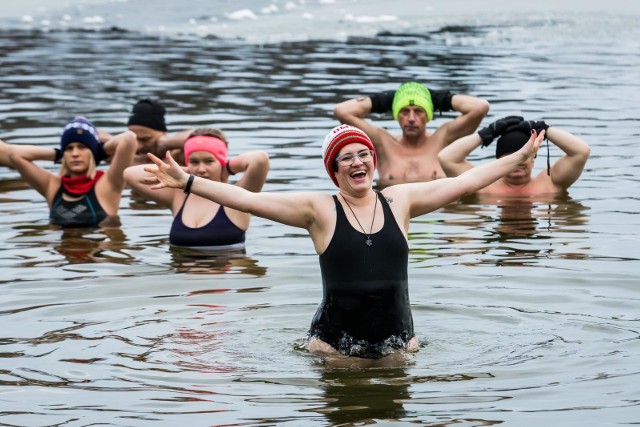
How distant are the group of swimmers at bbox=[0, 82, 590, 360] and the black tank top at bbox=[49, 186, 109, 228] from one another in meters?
0.01

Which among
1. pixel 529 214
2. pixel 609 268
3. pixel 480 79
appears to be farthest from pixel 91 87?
pixel 609 268

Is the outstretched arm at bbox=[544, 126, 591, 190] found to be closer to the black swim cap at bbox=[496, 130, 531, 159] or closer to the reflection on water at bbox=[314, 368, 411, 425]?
the black swim cap at bbox=[496, 130, 531, 159]

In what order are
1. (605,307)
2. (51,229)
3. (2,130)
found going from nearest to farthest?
(605,307) → (51,229) → (2,130)

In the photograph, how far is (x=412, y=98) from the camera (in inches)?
578

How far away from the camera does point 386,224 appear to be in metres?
8.71

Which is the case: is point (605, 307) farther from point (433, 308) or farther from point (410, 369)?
point (410, 369)

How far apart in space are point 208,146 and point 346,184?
365cm

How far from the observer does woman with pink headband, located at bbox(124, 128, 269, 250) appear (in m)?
12.2

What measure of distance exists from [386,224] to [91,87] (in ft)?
51.5

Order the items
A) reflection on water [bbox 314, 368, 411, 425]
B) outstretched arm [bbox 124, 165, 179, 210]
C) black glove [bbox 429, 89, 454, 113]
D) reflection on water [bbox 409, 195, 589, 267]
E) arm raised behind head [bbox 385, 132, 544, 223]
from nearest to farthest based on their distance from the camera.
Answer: reflection on water [bbox 314, 368, 411, 425] → arm raised behind head [bbox 385, 132, 544, 223] → reflection on water [bbox 409, 195, 589, 267] → outstretched arm [bbox 124, 165, 179, 210] → black glove [bbox 429, 89, 454, 113]

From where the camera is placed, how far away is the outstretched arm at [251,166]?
12.3m

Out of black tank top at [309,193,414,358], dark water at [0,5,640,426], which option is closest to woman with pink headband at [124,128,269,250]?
dark water at [0,5,640,426]

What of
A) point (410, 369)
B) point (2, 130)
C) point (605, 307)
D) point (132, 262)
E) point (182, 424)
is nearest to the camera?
point (182, 424)

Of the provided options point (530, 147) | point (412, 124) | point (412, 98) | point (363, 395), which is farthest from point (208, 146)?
point (363, 395)
